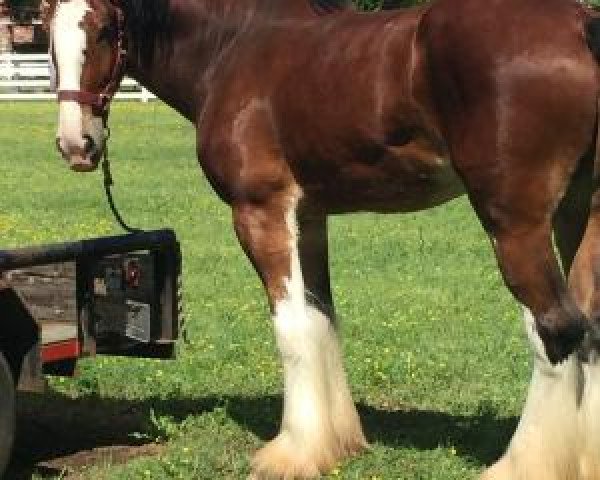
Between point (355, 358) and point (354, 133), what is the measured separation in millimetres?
2840

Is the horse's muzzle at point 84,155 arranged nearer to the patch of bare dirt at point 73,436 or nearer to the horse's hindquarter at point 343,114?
the horse's hindquarter at point 343,114

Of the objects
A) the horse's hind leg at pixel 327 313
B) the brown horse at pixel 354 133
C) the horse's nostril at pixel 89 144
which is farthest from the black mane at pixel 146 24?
the horse's hind leg at pixel 327 313

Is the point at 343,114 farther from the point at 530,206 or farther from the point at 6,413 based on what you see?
the point at 6,413

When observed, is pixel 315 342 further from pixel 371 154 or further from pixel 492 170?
pixel 492 170

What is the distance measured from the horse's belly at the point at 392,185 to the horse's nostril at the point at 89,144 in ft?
3.04

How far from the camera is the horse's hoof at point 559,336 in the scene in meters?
4.86

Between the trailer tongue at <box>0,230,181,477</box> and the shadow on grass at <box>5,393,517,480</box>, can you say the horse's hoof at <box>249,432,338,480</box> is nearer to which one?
the shadow on grass at <box>5,393,517,480</box>

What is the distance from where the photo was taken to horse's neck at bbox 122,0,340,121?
5.84 meters

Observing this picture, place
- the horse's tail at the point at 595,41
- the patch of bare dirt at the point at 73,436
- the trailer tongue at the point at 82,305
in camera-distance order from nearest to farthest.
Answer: the horse's tail at the point at 595,41 < the trailer tongue at the point at 82,305 < the patch of bare dirt at the point at 73,436

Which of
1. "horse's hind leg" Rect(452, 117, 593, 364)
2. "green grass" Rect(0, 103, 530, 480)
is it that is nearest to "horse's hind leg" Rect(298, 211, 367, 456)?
"green grass" Rect(0, 103, 530, 480)

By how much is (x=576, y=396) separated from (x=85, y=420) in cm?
281

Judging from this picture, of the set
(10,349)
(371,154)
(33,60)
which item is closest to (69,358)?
(10,349)

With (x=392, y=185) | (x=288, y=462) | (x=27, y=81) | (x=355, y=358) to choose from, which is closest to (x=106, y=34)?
(x=392, y=185)

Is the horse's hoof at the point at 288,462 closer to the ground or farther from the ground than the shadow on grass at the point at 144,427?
farther from the ground
